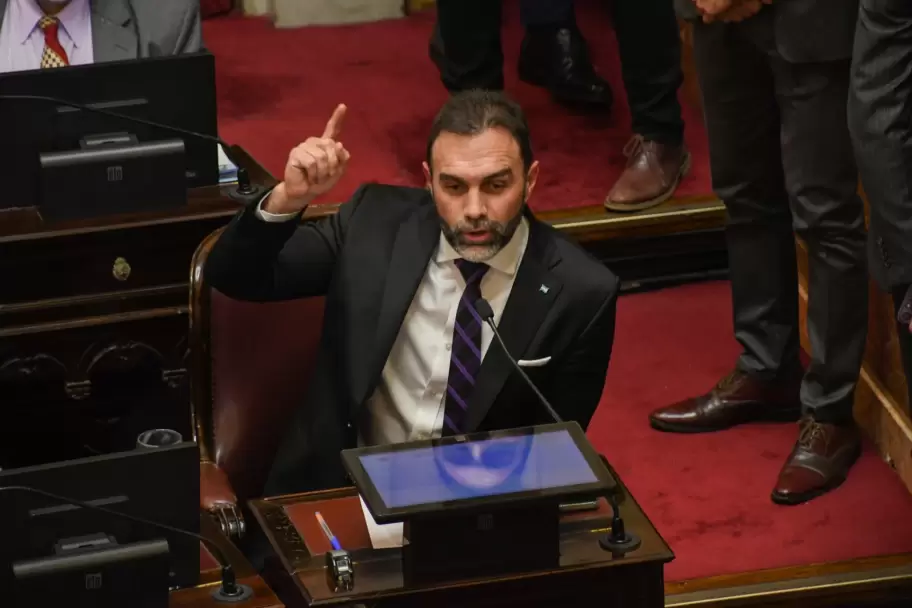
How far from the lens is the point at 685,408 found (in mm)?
3609

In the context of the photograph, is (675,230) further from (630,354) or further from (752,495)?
(752,495)

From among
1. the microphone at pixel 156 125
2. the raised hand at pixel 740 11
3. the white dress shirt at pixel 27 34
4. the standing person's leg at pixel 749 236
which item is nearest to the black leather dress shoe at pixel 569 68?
the standing person's leg at pixel 749 236

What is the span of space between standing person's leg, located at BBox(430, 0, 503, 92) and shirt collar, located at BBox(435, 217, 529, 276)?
4.65ft

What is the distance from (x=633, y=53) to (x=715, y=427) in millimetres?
916

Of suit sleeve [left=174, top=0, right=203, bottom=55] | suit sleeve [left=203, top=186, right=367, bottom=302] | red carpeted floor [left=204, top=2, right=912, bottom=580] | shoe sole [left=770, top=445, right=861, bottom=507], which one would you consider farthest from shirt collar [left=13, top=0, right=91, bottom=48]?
shoe sole [left=770, top=445, right=861, bottom=507]

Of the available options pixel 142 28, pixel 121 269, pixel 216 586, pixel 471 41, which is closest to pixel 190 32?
pixel 142 28

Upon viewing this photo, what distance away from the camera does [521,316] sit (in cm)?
267

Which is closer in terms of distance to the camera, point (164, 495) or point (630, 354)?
point (164, 495)

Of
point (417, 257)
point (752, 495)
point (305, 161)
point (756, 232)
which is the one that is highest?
point (305, 161)

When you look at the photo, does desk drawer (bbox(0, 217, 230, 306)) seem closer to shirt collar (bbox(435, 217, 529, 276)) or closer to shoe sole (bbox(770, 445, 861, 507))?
shirt collar (bbox(435, 217, 529, 276))

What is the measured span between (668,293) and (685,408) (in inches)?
22.6

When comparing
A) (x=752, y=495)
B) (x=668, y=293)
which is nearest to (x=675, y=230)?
(x=668, y=293)

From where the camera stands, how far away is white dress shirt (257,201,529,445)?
2701 mm

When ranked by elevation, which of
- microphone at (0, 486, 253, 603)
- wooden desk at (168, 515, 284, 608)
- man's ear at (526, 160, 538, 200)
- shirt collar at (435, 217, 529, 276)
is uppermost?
man's ear at (526, 160, 538, 200)
